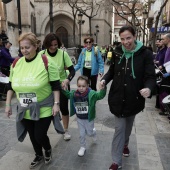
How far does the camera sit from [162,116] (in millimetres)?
5852

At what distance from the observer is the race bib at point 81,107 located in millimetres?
3649

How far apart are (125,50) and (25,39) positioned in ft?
4.19

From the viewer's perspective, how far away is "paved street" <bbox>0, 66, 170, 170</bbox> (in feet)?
11.3

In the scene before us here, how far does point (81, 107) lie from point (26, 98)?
1033 mm

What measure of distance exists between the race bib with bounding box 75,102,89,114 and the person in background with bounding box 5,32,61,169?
0.65 m

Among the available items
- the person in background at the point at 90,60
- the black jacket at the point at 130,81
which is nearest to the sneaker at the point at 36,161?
the black jacket at the point at 130,81

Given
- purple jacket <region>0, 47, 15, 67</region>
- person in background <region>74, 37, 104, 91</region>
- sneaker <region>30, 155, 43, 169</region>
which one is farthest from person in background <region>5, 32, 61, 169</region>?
purple jacket <region>0, 47, 15, 67</region>

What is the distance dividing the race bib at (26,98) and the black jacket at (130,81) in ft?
3.47

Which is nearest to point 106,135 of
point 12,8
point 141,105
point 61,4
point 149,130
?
point 149,130

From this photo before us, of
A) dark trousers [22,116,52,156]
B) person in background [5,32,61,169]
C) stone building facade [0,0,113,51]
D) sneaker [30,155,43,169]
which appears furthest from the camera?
stone building facade [0,0,113,51]

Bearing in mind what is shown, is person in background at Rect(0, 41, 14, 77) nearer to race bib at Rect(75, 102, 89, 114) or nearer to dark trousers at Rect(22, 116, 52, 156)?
race bib at Rect(75, 102, 89, 114)

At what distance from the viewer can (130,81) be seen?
2922 mm

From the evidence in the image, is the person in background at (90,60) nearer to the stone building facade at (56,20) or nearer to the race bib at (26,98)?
the race bib at (26,98)

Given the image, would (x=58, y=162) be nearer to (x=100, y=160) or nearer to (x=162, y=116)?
(x=100, y=160)
